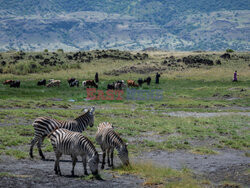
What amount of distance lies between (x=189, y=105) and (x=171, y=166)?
814 inches

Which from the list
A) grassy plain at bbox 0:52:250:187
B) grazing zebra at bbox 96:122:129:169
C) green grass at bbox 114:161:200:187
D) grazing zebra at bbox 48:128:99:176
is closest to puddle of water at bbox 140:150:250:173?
grassy plain at bbox 0:52:250:187

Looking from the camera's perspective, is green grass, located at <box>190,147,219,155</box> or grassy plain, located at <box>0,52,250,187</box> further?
green grass, located at <box>190,147,219,155</box>

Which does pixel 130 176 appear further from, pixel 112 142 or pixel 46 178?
pixel 46 178

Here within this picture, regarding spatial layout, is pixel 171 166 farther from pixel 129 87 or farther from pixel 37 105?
pixel 129 87

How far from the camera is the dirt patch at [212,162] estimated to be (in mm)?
13074

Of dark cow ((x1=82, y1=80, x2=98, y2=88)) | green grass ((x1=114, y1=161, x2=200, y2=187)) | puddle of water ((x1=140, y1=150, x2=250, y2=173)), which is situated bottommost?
puddle of water ((x1=140, y1=150, x2=250, y2=173))

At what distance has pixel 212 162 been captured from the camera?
1510 centimetres

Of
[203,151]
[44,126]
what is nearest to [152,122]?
[203,151]

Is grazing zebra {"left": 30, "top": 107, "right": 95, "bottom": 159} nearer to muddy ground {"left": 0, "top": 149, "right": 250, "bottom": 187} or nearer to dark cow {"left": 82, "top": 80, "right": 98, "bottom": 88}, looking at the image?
muddy ground {"left": 0, "top": 149, "right": 250, "bottom": 187}

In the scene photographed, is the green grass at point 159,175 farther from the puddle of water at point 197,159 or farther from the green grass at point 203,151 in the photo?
the green grass at point 203,151

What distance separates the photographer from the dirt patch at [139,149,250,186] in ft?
42.9

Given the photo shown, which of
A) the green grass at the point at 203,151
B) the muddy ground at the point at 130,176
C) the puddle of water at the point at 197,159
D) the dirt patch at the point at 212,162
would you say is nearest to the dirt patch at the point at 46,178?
the muddy ground at the point at 130,176

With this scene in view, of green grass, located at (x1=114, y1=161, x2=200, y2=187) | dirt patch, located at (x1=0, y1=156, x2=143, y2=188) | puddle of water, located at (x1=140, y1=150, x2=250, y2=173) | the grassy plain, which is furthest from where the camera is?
the grassy plain

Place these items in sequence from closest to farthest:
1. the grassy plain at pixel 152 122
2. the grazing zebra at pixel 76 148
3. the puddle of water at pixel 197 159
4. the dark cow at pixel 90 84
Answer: the grazing zebra at pixel 76 148, the puddle of water at pixel 197 159, the grassy plain at pixel 152 122, the dark cow at pixel 90 84
